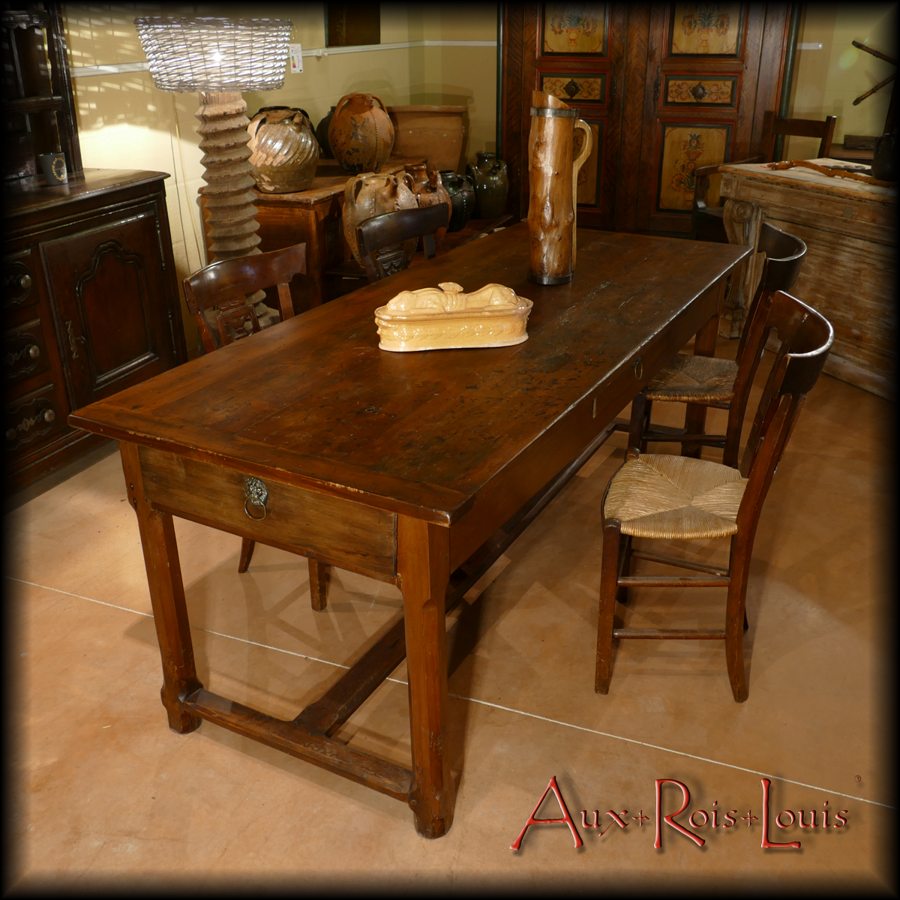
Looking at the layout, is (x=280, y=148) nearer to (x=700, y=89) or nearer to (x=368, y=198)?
(x=368, y=198)

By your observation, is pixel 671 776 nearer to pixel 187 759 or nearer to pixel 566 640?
pixel 566 640

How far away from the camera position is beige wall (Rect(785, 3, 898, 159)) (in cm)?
531

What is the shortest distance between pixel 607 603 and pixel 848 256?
2.54 meters

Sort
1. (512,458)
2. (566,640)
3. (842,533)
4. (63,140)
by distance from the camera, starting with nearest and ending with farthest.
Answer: (512,458)
(566,640)
(842,533)
(63,140)

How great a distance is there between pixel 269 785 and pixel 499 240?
1908 mm

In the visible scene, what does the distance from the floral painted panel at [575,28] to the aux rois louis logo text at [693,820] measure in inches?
199

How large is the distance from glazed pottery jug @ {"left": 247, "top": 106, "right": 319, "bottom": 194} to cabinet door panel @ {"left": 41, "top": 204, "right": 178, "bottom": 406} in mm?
685

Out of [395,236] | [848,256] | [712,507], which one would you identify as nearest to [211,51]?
[395,236]

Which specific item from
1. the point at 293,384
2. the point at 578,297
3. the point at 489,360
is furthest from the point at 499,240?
the point at 293,384

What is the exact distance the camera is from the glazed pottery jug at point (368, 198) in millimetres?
3982

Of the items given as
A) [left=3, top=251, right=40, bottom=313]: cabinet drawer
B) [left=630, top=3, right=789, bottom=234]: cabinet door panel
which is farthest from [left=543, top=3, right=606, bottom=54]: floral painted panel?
[left=3, top=251, right=40, bottom=313]: cabinet drawer

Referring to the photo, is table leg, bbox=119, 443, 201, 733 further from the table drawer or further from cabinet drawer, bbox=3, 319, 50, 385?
cabinet drawer, bbox=3, 319, 50, 385

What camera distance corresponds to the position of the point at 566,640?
8.10 feet

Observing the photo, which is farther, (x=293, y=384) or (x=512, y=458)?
(x=293, y=384)
